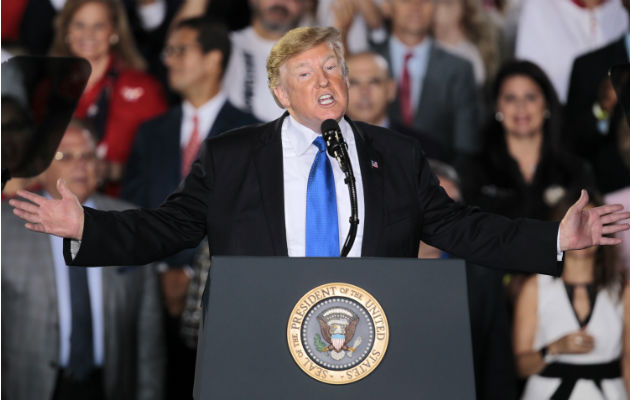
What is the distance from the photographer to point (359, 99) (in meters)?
4.80

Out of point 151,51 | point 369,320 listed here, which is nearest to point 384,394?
point 369,320

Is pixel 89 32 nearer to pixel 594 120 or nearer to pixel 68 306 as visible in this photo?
pixel 68 306

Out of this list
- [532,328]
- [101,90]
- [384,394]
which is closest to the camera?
[384,394]

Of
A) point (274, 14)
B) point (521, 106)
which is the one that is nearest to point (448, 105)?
point (521, 106)

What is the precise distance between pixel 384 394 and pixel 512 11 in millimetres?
4039

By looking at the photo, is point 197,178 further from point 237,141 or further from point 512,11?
point 512,11

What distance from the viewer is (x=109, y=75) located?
4.79 m

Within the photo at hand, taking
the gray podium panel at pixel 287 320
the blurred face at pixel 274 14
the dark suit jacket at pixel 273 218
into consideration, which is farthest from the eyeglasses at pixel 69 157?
the gray podium panel at pixel 287 320

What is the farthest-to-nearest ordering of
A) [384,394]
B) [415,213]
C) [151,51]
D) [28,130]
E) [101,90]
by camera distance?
[151,51], [101,90], [28,130], [415,213], [384,394]

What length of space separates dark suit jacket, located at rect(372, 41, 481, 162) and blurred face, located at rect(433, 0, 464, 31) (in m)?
0.25

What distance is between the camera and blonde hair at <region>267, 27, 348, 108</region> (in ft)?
7.46

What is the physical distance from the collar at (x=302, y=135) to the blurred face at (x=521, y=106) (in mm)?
2645

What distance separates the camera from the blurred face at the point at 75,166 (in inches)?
162

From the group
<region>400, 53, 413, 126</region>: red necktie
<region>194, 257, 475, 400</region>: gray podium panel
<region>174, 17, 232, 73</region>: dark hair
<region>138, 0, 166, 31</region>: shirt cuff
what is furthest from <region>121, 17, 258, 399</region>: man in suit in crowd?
<region>194, 257, 475, 400</region>: gray podium panel
